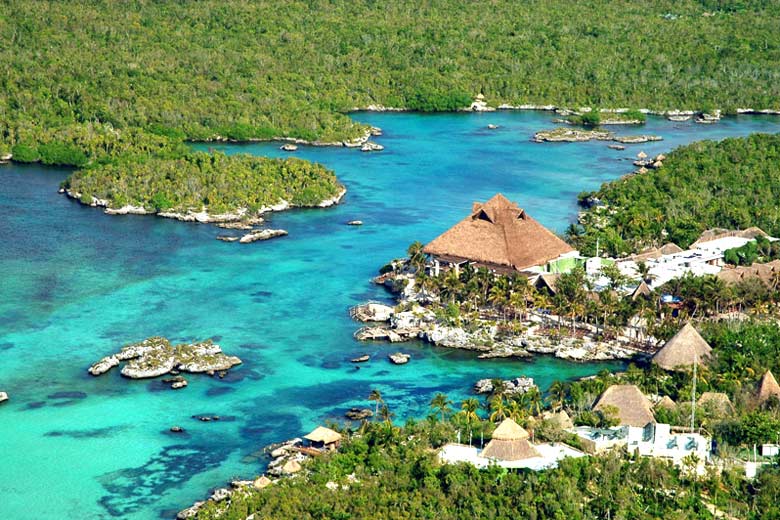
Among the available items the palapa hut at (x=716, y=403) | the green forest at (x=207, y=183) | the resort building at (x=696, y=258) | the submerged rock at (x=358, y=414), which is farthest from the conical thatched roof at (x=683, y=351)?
the green forest at (x=207, y=183)

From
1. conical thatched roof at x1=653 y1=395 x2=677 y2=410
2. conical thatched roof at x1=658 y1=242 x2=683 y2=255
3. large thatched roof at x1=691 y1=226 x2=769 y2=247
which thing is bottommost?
conical thatched roof at x1=653 y1=395 x2=677 y2=410

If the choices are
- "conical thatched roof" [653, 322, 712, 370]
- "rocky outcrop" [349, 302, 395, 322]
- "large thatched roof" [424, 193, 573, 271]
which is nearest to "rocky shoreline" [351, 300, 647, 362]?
"rocky outcrop" [349, 302, 395, 322]

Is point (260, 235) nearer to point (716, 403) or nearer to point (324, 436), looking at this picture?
point (324, 436)

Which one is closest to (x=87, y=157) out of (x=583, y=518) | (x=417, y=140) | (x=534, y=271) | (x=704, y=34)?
(x=417, y=140)

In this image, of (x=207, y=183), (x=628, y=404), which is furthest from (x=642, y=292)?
(x=207, y=183)

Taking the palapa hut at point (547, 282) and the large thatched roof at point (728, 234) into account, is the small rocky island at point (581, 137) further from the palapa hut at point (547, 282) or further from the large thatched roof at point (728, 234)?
the palapa hut at point (547, 282)

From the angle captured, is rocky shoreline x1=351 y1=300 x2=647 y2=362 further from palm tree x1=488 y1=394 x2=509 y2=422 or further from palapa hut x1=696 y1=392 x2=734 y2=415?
palm tree x1=488 y1=394 x2=509 y2=422

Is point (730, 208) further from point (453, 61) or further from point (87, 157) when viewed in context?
point (453, 61)
